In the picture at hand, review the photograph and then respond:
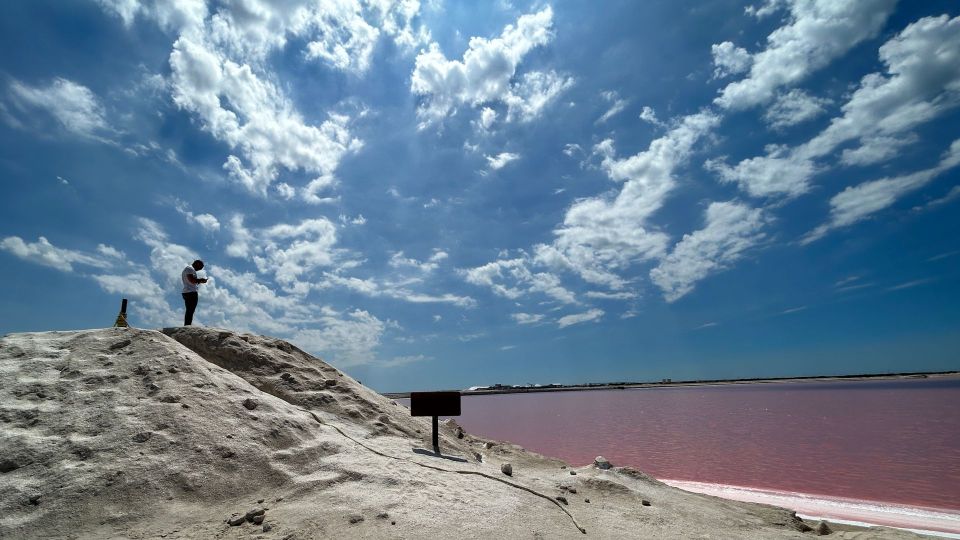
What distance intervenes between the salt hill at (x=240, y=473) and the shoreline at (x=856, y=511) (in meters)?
1.37

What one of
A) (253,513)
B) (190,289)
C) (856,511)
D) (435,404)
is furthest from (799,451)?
(190,289)

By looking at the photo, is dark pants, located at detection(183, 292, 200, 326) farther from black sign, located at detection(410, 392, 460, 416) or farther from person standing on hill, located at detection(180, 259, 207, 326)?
black sign, located at detection(410, 392, 460, 416)

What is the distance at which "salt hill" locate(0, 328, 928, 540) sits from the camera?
17.0 ft

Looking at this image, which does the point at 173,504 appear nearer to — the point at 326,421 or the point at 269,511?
the point at 269,511

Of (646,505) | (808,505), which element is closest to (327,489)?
(646,505)

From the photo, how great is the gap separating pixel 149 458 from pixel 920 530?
12012 mm

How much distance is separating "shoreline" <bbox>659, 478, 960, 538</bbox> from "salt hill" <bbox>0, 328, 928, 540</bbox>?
137cm

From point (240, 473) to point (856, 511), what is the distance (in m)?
11.0

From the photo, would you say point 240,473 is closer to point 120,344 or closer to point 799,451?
point 120,344

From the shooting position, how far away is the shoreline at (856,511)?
308 inches

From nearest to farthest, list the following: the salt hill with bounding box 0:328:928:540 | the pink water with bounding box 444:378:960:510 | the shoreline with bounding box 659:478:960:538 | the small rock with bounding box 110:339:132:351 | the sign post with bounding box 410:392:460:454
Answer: the salt hill with bounding box 0:328:928:540, the shoreline with bounding box 659:478:960:538, the small rock with bounding box 110:339:132:351, the sign post with bounding box 410:392:460:454, the pink water with bounding box 444:378:960:510

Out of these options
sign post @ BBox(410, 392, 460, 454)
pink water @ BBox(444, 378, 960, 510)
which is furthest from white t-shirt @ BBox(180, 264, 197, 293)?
pink water @ BBox(444, 378, 960, 510)

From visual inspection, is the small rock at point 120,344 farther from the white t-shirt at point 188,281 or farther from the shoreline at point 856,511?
the shoreline at point 856,511

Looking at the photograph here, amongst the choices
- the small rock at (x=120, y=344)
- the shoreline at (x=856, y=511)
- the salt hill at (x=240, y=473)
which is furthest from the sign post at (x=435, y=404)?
the shoreline at (x=856, y=511)
